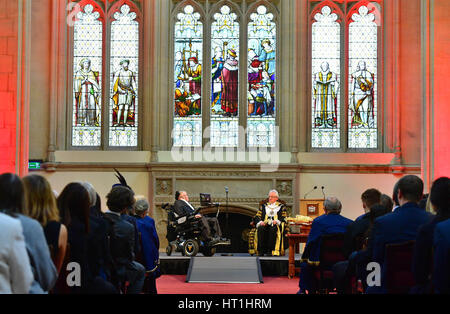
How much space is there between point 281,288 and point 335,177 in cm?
537

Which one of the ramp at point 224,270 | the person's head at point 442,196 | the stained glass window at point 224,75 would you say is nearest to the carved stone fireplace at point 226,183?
the stained glass window at point 224,75

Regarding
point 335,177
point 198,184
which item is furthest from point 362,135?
point 198,184

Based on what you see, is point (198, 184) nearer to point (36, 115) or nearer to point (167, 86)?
point (167, 86)

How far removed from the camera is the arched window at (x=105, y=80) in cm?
1460

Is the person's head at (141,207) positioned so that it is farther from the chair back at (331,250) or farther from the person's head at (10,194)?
the person's head at (10,194)

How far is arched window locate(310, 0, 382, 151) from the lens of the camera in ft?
47.8

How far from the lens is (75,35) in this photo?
48.1ft

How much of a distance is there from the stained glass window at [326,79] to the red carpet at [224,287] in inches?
204

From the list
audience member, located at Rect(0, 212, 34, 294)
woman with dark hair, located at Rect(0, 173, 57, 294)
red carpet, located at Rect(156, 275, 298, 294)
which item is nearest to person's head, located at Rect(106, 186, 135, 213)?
woman with dark hair, located at Rect(0, 173, 57, 294)

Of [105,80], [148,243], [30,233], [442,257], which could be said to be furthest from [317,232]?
[105,80]

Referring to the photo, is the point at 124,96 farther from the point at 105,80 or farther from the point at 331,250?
the point at 331,250

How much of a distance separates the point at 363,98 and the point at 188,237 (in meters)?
5.25

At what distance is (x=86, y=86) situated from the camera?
14664 millimetres

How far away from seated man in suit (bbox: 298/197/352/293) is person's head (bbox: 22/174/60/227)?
310 centimetres
